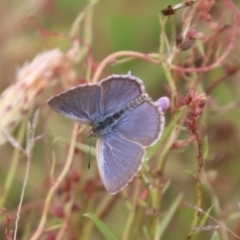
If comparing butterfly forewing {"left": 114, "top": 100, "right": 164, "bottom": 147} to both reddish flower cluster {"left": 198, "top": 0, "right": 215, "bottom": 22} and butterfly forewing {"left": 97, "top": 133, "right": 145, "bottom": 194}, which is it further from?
reddish flower cluster {"left": 198, "top": 0, "right": 215, "bottom": 22}

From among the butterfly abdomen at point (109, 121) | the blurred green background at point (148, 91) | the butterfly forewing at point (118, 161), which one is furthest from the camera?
the blurred green background at point (148, 91)

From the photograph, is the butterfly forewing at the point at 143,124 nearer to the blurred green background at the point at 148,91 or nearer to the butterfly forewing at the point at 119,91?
the butterfly forewing at the point at 119,91

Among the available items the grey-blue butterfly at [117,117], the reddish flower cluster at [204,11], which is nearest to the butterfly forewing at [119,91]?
the grey-blue butterfly at [117,117]

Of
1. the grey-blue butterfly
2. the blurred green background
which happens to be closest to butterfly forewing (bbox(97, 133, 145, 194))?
the grey-blue butterfly

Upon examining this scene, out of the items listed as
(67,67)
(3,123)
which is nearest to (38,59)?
(67,67)

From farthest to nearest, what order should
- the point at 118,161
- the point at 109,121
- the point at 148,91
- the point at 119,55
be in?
the point at 148,91
the point at 119,55
the point at 109,121
the point at 118,161

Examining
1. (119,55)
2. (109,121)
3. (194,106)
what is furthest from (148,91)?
(194,106)

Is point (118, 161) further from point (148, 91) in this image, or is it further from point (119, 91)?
point (148, 91)
